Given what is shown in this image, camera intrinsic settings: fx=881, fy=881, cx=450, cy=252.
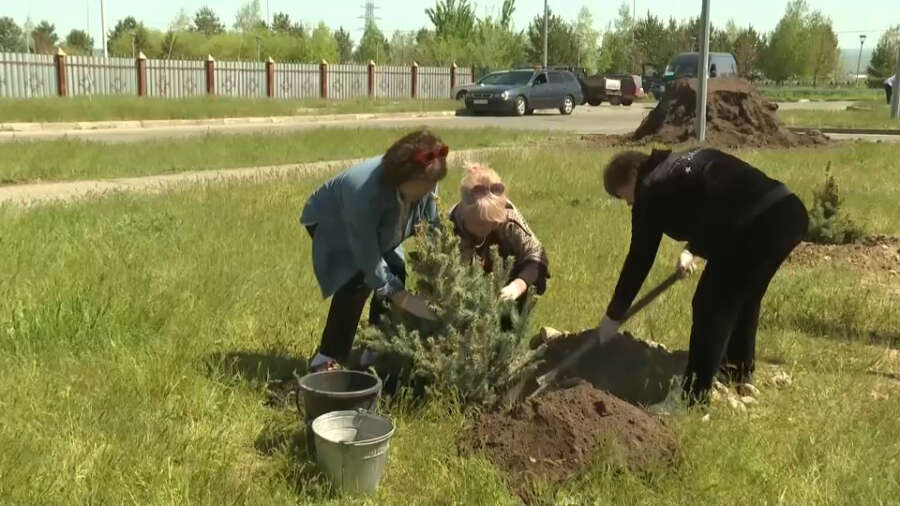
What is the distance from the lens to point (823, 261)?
731 cm

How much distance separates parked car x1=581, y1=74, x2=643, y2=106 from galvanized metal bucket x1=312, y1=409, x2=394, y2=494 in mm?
39595

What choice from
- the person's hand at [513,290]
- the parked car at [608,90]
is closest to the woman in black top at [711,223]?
the person's hand at [513,290]

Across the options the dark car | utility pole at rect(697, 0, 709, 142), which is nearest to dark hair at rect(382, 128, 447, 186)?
utility pole at rect(697, 0, 709, 142)

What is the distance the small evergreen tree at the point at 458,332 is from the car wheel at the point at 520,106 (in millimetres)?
25877

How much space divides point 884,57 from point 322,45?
5006 centimetres

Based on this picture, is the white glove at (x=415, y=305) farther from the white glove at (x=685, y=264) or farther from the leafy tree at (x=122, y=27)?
the leafy tree at (x=122, y=27)

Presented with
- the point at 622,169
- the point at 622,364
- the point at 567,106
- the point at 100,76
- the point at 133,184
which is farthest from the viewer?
the point at 567,106

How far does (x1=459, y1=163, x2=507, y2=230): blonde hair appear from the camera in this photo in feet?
13.4

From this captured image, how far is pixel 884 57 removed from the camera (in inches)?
3004

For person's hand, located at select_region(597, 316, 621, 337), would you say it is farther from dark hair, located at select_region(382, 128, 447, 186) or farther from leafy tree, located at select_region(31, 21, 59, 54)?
leafy tree, located at select_region(31, 21, 59, 54)

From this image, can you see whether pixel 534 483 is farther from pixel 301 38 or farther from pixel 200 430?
pixel 301 38

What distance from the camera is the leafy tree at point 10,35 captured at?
63125mm

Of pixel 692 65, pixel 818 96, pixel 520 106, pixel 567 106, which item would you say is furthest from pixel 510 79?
pixel 818 96

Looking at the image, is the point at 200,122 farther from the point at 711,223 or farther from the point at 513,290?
the point at 711,223
